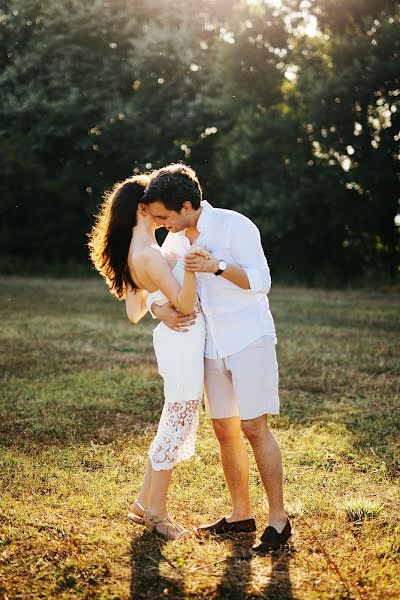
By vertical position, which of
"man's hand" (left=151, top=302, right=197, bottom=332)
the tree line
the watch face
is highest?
the tree line

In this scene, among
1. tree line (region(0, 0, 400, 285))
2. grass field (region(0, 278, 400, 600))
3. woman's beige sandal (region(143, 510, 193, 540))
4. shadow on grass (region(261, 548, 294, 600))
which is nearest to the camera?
shadow on grass (region(261, 548, 294, 600))

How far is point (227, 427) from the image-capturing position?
13.8ft

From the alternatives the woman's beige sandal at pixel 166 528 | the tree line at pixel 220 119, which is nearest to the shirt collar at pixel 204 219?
the woman's beige sandal at pixel 166 528

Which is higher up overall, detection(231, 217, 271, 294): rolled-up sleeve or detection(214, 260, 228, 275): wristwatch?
detection(231, 217, 271, 294): rolled-up sleeve

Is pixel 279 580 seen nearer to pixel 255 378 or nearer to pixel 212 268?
pixel 255 378

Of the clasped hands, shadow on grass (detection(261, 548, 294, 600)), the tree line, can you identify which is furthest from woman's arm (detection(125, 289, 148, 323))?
the tree line

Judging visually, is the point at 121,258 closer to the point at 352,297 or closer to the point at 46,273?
the point at 352,297

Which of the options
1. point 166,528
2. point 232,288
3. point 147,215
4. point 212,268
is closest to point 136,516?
point 166,528

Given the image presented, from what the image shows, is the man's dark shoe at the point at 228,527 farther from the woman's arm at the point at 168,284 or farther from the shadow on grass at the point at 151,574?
the woman's arm at the point at 168,284

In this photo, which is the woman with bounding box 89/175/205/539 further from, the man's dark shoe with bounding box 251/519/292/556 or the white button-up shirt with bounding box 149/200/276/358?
the man's dark shoe with bounding box 251/519/292/556

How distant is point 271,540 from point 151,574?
68 centimetres

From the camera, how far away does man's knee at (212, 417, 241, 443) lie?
4191 mm

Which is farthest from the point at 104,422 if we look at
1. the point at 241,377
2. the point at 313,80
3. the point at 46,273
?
the point at 46,273

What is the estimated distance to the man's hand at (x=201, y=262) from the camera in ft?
12.0
